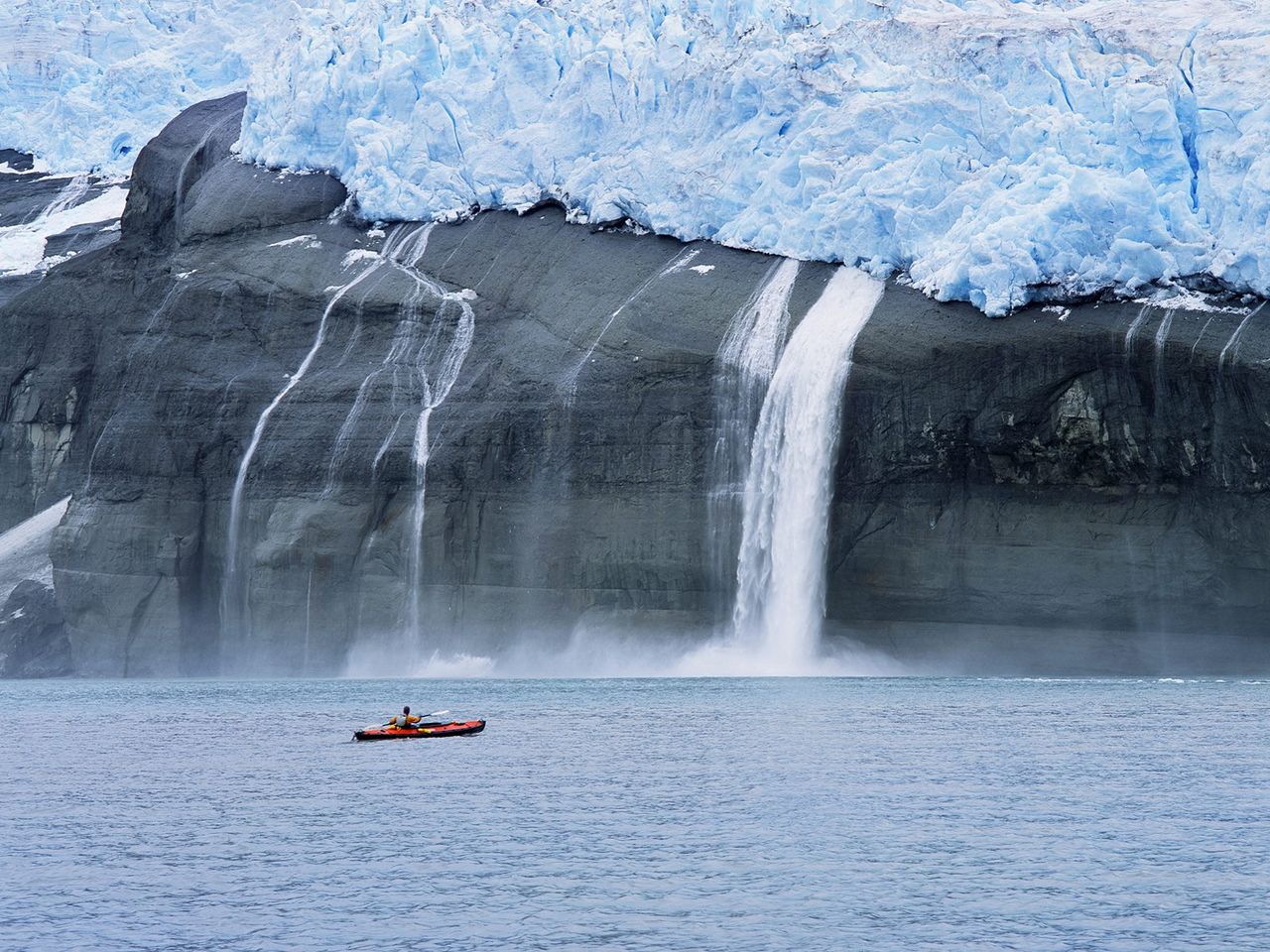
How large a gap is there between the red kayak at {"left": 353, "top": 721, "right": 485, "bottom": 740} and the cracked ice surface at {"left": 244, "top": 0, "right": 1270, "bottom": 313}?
759 inches

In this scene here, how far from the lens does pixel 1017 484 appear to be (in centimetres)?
4388

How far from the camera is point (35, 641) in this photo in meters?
52.9

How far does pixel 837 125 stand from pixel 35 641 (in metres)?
28.2

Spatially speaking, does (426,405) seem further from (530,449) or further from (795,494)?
(795,494)

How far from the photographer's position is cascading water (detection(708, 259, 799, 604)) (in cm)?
4566

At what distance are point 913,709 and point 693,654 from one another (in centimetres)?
1263

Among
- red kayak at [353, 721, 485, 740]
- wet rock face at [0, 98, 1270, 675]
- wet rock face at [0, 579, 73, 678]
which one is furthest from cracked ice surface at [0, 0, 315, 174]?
red kayak at [353, 721, 485, 740]

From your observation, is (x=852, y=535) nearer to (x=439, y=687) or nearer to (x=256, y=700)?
(x=439, y=687)

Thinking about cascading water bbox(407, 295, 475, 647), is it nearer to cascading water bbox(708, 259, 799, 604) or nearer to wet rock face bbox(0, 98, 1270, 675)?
wet rock face bbox(0, 98, 1270, 675)

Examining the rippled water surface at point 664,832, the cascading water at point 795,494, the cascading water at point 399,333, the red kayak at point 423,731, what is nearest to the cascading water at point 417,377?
the cascading water at point 399,333

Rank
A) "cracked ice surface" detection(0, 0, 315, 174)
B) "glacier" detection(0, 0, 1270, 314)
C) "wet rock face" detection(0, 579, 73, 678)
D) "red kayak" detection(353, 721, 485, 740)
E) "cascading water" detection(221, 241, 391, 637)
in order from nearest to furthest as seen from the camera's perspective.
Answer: "red kayak" detection(353, 721, 485, 740)
"glacier" detection(0, 0, 1270, 314)
"cascading water" detection(221, 241, 391, 637)
"wet rock face" detection(0, 579, 73, 678)
"cracked ice surface" detection(0, 0, 315, 174)

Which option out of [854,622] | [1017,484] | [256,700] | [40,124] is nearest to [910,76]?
[1017,484]

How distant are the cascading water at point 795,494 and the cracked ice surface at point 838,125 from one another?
9.68 feet

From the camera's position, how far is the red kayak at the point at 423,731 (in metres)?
31.0
